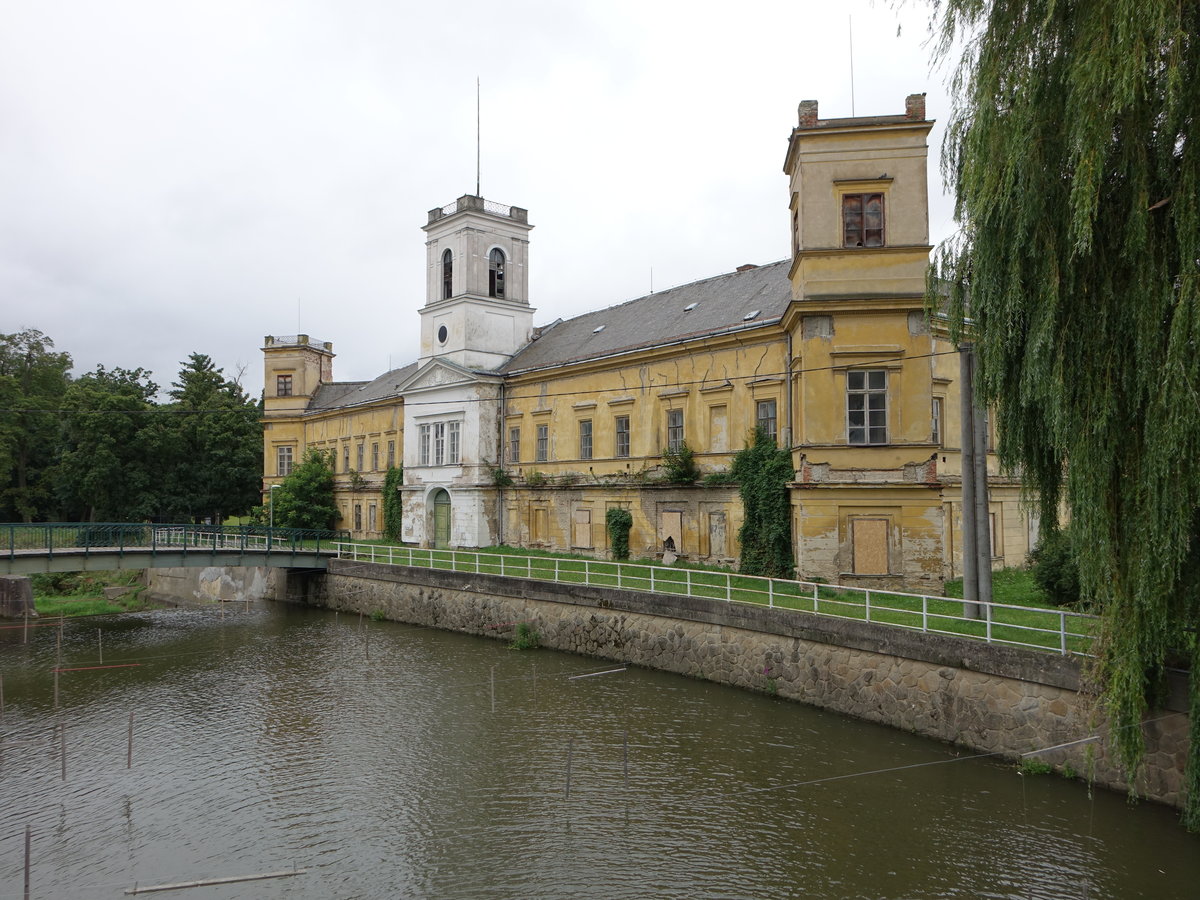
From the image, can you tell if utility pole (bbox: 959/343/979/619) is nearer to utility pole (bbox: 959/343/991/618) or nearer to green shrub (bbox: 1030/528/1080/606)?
utility pole (bbox: 959/343/991/618)

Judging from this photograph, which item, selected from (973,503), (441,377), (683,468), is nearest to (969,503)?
(973,503)

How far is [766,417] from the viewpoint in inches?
955

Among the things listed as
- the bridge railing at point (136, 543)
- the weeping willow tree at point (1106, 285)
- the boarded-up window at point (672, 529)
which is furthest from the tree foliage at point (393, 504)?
the weeping willow tree at point (1106, 285)

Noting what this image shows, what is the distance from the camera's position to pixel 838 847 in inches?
404

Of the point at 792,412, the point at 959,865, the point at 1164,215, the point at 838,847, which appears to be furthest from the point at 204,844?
the point at 792,412

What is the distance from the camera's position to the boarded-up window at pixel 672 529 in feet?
89.0

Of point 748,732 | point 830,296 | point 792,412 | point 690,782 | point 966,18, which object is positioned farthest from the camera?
point 792,412

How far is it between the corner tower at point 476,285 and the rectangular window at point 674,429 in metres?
12.5

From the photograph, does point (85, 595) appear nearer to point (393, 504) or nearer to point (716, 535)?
point (393, 504)

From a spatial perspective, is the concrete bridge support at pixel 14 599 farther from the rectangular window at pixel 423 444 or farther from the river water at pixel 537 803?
the rectangular window at pixel 423 444

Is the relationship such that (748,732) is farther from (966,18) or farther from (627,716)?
(966,18)

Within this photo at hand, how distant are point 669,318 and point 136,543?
75.0ft

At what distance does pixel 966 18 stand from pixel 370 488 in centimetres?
3943

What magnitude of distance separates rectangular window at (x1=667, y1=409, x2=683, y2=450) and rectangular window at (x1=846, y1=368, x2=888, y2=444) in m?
7.82
